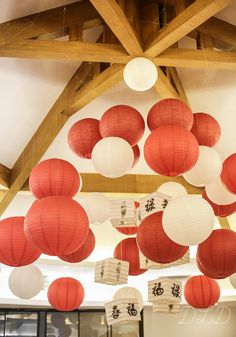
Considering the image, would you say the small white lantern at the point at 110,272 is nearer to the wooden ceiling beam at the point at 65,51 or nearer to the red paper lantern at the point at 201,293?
the red paper lantern at the point at 201,293

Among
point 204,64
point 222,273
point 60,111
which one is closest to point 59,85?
point 60,111

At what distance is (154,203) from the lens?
3209 millimetres

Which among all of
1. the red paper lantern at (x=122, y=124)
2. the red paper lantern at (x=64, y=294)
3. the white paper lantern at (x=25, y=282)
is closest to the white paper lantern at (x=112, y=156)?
the red paper lantern at (x=122, y=124)

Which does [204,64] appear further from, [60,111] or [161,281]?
[161,281]

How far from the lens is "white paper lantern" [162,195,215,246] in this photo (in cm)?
266

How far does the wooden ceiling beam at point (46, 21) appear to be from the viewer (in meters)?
3.15

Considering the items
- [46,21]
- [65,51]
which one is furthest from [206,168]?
[46,21]

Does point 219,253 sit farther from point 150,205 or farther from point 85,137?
point 85,137

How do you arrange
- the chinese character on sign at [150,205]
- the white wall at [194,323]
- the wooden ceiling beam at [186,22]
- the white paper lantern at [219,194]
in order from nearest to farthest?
the wooden ceiling beam at [186,22]
the chinese character on sign at [150,205]
the white paper lantern at [219,194]
the white wall at [194,323]

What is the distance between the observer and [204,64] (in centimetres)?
334

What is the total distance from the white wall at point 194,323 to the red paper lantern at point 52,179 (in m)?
5.66

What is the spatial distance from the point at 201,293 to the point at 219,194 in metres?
1.33

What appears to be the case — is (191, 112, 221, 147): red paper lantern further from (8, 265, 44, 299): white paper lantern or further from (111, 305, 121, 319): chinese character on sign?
(8, 265, 44, 299): white paper lantern

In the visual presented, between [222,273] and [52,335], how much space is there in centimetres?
541
